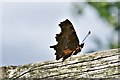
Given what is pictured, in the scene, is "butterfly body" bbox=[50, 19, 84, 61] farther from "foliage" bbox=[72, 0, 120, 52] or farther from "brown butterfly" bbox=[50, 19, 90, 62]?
"foliage" bbox=[72, 0, 120, 52]

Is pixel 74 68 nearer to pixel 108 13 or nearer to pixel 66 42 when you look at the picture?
pixel 66 42

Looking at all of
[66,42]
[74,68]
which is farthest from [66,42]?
[74,68]

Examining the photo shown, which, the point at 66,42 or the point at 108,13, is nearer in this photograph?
Answer: the point at 66,42

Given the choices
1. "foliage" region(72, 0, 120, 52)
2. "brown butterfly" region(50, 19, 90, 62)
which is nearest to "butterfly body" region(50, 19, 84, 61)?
"brown butterfly" region(50, 19, 90, 62)

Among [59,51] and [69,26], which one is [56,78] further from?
[69,26]

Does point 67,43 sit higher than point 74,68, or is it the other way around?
point 67,43

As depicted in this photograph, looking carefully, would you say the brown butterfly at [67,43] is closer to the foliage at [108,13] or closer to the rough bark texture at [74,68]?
the rough bark texture at [74,68]
